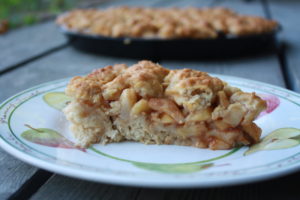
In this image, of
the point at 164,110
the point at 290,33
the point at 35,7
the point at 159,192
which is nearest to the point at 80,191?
the point at 159,192

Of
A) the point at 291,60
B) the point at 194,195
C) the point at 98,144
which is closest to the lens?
the point at 194,195

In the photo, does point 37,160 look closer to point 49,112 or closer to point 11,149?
point 11,149

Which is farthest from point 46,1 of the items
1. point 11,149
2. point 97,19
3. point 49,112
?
point 11,149

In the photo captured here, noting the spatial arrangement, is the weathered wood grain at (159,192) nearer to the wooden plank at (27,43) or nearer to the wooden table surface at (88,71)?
the wooden table surface at (88,71)

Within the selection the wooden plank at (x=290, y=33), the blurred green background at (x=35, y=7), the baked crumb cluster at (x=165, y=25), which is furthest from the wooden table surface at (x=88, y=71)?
the blurred green background at (x=35, y=7)

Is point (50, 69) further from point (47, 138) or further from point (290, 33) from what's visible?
point (290, 33)

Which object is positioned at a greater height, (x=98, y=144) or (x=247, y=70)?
(x=98, y=144)
